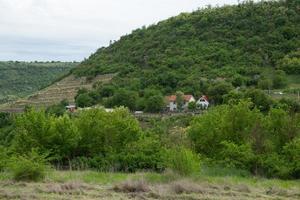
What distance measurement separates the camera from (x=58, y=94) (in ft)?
327

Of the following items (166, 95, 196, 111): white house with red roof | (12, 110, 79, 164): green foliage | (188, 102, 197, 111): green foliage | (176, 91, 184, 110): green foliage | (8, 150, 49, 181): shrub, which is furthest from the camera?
(166, 95, 196, 111): white house with red roof

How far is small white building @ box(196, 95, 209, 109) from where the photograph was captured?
68519mm

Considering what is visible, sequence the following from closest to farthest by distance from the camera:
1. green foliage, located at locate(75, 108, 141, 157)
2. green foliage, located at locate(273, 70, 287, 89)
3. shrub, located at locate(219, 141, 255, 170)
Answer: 1. shrub, located at locate(219, 141, 255, 170)
2. green foliage, located at locate(75, 108, 141, 157)
3. green foliage, located at locate(273, 70, 287, 89)

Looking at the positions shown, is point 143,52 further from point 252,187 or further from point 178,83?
point 252,187

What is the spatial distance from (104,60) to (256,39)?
1376 inches

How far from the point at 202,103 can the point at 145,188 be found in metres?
52.9

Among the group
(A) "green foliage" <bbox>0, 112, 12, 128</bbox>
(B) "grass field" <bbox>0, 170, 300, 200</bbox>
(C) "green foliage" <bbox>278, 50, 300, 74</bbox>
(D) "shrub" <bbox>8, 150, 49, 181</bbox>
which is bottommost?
(A) "green foliage" <bbox>0, 112, 12, 128</bbox>

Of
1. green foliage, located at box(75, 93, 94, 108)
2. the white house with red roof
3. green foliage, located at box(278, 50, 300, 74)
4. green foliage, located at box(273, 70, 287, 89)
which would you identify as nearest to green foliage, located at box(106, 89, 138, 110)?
the white house with red roof

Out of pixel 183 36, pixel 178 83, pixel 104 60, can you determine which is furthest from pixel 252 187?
pixel 104 60

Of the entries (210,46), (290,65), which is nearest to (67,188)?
(290,65)

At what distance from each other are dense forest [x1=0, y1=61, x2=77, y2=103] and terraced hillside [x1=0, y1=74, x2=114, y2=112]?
4164 centimetres

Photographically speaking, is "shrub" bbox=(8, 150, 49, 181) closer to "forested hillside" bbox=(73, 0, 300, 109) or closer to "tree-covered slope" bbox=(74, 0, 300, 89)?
"forested hillside" bbox=(73, 0, 300, 109)

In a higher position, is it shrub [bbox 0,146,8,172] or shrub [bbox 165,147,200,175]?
shrub [bbox 165,147,200,175]

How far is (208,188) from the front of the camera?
17.9 metres
